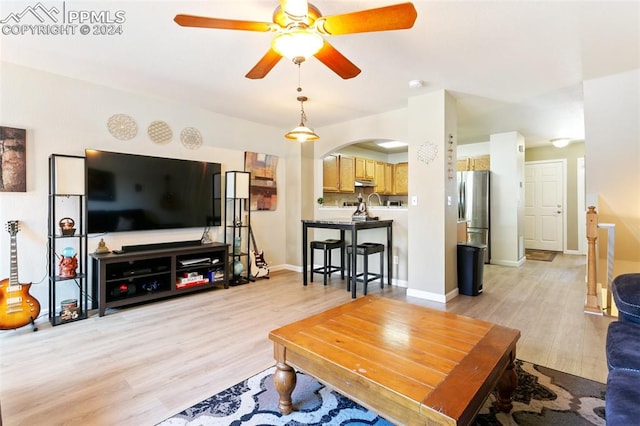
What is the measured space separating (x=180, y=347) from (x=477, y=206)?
18.4 feet

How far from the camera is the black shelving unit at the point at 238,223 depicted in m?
4.44

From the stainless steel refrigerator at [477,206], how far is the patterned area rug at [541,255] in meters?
1.33

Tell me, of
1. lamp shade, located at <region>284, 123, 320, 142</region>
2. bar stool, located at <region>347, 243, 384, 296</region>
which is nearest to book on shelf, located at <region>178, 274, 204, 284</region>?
bar stool, located at <region>347, 243, 384, 296</region>

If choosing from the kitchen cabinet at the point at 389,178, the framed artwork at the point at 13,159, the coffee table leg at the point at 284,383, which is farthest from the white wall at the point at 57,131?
the kitchen cabinet at the point at 389,178

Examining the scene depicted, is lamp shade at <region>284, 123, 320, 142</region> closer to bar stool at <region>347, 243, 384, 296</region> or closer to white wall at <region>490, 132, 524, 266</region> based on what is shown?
bar stool at <region>347, 243, 384, 296</region>

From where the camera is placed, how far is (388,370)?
1.34 meters

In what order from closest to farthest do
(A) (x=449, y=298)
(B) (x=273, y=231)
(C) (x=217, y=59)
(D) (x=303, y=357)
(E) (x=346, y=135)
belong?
(D) (x=303, y=357) < (C) (x=217, y=59) < (A) (x=449, y=298) < (E) (x=346, y=135) < (B) (x=273, y=231)

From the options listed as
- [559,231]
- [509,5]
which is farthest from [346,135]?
[559,231]

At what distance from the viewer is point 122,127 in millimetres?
3621

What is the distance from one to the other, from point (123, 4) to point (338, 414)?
9.44 ft

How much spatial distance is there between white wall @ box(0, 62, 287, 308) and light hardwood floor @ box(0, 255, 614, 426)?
30.1 inches

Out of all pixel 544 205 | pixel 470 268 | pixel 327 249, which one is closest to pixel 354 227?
pixel 327 249

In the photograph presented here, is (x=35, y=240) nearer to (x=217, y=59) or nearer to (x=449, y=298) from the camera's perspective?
(x=217, y=59)

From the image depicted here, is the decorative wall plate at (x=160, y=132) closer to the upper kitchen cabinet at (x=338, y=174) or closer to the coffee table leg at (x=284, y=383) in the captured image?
the upper kitchen cabinet at (x=338, y=174)
